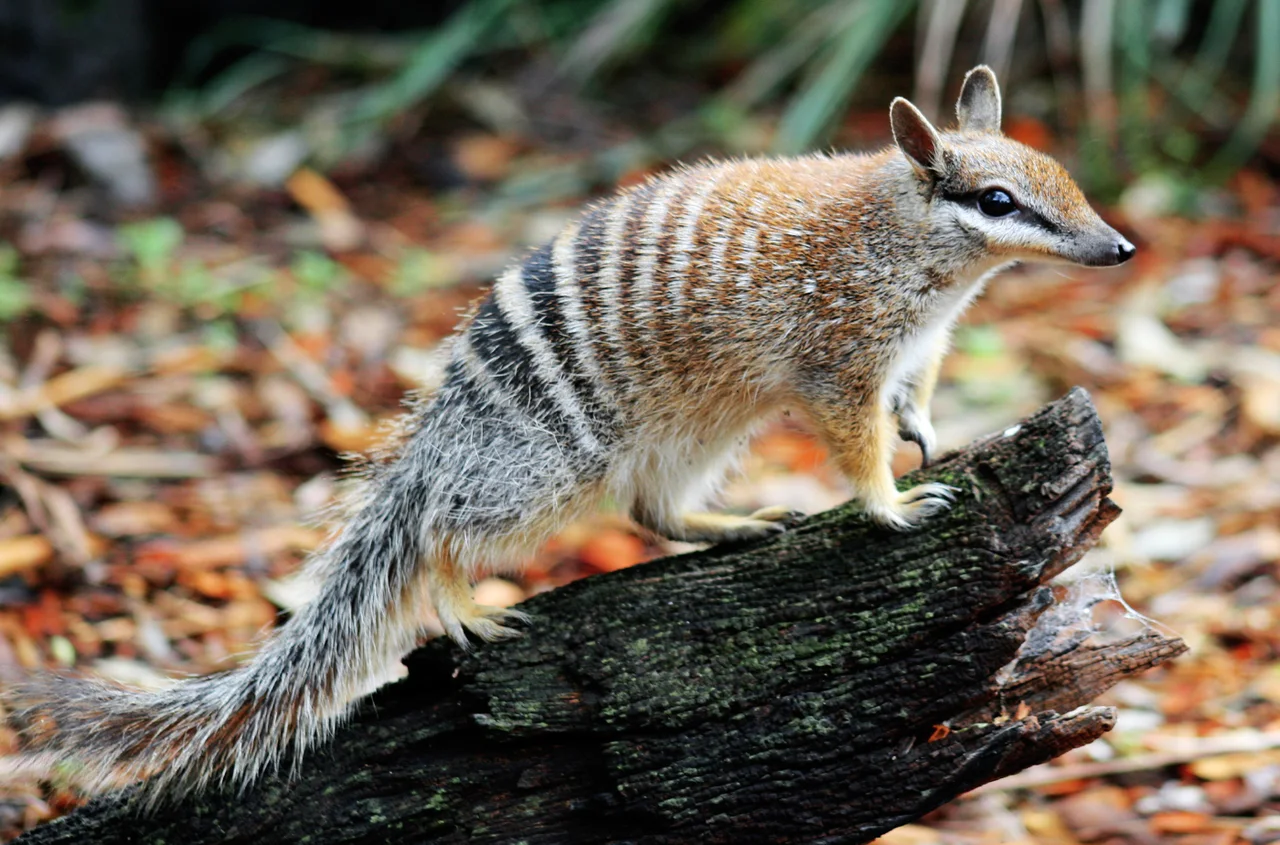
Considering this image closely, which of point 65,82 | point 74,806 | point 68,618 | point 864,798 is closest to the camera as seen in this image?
point 864,798

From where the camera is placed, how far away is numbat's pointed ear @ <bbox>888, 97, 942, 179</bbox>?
373 centimetres

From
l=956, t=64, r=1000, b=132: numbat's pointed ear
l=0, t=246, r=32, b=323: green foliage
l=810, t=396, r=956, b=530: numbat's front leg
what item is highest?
l=0, t=246, r=32, b=323: green foliage

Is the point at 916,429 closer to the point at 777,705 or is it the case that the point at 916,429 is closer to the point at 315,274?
the point at 777,705

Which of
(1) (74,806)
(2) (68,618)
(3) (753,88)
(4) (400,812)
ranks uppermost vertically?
(3) (753,88)

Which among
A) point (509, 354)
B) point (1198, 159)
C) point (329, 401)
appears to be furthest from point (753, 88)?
point (509, 354)

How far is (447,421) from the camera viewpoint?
157 inches

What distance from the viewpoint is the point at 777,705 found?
342 centimetres

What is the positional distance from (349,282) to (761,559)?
4.79 m

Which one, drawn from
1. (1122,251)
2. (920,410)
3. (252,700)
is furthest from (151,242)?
(1122,251)

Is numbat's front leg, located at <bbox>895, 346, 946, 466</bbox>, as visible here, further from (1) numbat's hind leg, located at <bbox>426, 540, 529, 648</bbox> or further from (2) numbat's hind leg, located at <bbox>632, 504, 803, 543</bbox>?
(1) numbat's hind leg, located at <bbox>426, 540, 529, 648</bbox>

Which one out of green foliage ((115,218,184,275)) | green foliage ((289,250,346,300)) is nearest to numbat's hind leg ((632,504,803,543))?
green foliage ((289,250,346,300))

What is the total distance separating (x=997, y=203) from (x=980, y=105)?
593 mm

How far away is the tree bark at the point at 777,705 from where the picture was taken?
334 centimetres

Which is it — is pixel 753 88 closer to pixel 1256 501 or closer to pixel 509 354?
pixel 1256 501
